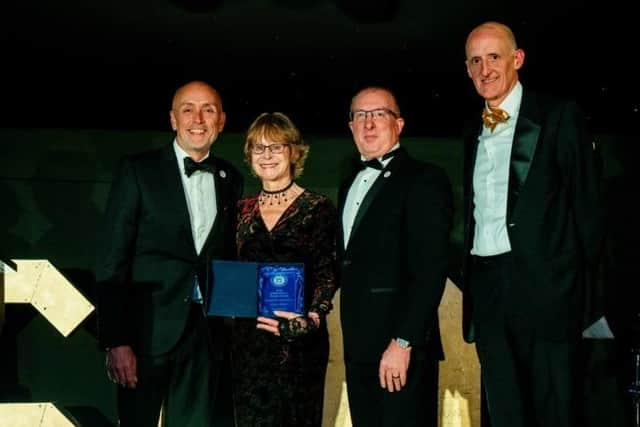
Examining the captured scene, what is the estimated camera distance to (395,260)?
10.1 feet

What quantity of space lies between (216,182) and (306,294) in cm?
68

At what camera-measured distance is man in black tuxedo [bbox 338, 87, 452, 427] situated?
2961mm

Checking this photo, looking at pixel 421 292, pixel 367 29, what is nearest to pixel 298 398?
pixel 421 292

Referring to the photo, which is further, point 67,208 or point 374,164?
point 67,208

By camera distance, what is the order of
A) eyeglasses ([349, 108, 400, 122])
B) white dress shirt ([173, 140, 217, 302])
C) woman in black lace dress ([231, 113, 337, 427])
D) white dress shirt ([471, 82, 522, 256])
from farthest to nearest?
white dress shirt ([173, 140, 217, 302]) → eyeglasses ([349, 108, 400, 122]) → woman in black lace dress ([231, 113, 337, 427]) → white dress shirt ([471, 82, 522, 256])

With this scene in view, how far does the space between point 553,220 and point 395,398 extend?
915mm

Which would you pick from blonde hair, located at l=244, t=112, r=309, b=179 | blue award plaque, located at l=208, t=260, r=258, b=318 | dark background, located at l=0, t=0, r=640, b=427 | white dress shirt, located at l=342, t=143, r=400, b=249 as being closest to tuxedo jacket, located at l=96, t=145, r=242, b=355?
blue award plaque, located at l=208, t=260, r=258, b=318

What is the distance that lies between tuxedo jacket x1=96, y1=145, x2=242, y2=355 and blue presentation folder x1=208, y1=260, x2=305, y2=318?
0.58ft

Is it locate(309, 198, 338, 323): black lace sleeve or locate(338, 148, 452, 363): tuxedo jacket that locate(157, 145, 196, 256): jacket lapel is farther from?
locate(338, 148, 452, 363): tuxedo jacket

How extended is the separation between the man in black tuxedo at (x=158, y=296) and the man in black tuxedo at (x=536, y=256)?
1.18 meters

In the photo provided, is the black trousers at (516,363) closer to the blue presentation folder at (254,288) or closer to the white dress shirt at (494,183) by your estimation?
the white dress shirt at (494,183)

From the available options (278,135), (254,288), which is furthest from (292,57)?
(254,288)

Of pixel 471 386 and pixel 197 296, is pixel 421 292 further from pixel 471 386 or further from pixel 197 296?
pixel 471 386

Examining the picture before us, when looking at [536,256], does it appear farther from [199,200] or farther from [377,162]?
[199,200]
